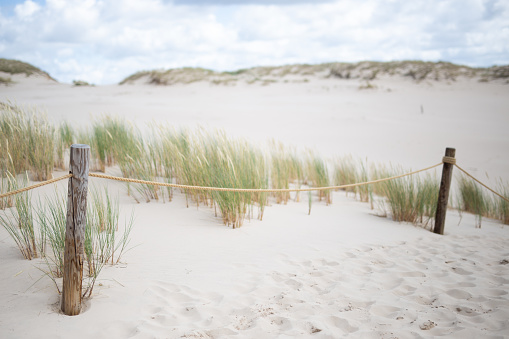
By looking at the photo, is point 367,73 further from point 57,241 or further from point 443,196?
point 57,241

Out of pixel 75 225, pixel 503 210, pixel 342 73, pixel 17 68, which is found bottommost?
pixel 503 210

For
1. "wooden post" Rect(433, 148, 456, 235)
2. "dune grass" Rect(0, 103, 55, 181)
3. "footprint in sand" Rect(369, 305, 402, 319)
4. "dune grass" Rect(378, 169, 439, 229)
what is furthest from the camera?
"dune grass" Rect(378, 169, 439, 229)

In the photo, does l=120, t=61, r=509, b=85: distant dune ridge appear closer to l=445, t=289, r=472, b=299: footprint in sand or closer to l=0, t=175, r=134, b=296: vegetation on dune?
l=0, t=175, r=134, b=296: vegetation on dune

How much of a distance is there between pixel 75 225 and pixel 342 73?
83.4 feet

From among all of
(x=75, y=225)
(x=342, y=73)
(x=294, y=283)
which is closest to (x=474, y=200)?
(x=294, y=283)

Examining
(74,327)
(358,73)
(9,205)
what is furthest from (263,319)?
(358,73)

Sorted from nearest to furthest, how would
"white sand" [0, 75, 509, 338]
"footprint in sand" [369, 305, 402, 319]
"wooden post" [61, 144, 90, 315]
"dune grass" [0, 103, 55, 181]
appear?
"wooden post" [61, 144, 90, 315]
"white sand" [0, 75, 509, 338]
"footprint in sand" [369, 305, 402, 319]
"dune grass" [0, 103, 55, 181]

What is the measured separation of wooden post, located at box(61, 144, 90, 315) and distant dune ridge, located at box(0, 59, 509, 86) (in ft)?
65.6

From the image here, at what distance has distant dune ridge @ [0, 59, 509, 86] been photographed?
20.3m

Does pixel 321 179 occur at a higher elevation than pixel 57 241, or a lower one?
higher

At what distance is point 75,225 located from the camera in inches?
81.2

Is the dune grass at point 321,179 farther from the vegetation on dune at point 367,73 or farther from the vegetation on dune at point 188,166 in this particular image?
the vegetation on dune at point 367,73

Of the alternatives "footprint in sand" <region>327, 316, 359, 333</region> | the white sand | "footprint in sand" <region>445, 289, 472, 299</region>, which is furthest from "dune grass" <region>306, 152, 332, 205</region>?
"footprint in sand" <region>327, 316, 359, 333</region>

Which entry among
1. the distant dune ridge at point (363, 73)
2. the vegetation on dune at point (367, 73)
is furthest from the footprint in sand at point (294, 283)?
the distant dune ridge at point (363, 73)
